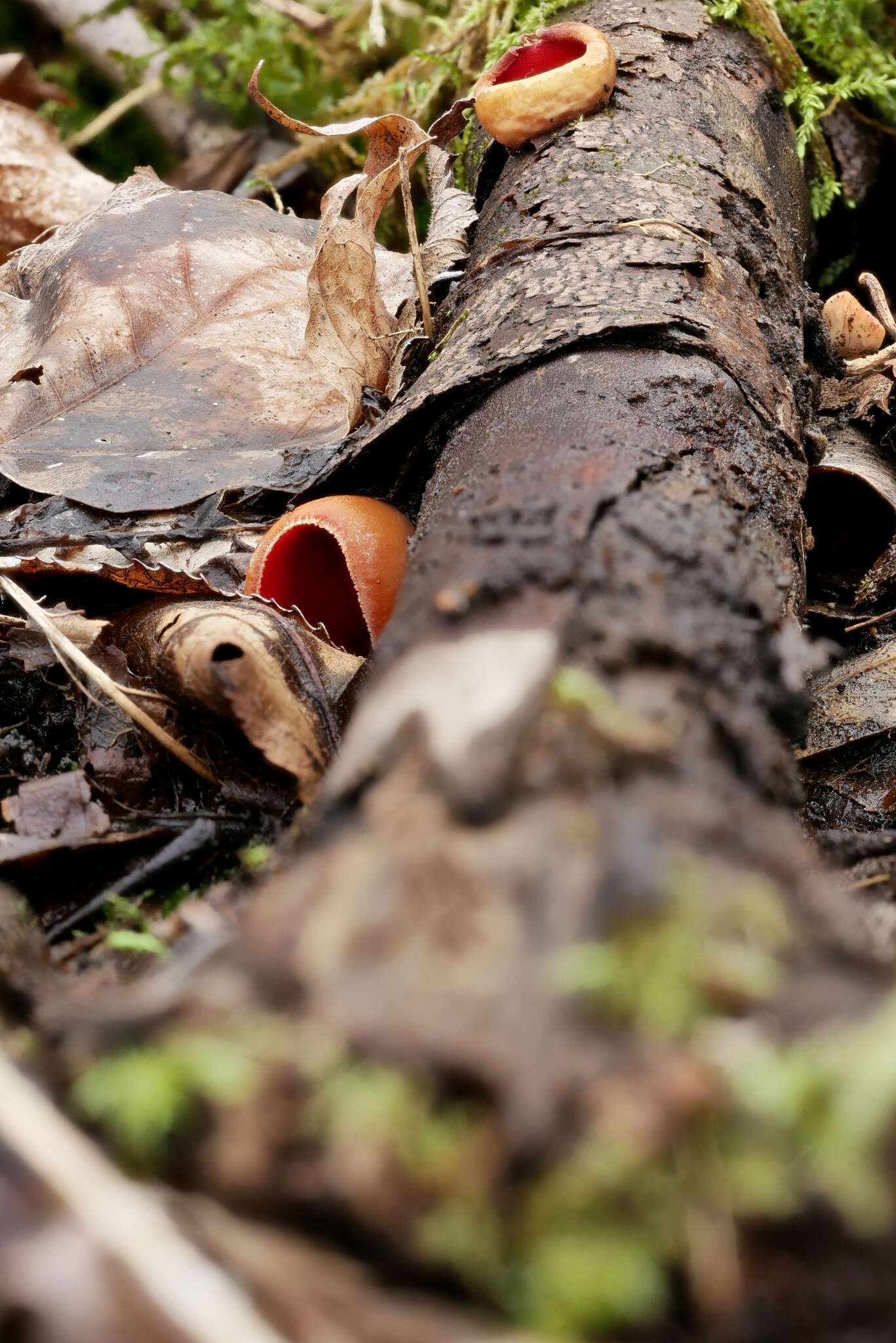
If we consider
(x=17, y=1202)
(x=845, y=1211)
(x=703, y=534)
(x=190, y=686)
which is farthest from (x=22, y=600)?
(x=845, y=1211)

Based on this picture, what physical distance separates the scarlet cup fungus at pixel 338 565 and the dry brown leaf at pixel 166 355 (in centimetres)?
19

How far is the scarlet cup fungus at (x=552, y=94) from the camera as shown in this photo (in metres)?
Answer: 2.38

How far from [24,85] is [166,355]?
230 cm

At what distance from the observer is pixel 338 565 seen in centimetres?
227

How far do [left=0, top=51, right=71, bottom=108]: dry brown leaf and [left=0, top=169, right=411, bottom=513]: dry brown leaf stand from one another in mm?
1519

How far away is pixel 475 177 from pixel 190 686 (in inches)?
68.2

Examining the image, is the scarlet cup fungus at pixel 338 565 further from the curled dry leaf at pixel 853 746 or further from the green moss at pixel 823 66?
the green moss at pixel 823 66

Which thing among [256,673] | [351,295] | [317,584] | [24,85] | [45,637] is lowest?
[317,584]

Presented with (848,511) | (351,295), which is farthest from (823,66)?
(351,295)

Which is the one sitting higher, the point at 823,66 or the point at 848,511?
the point at 823,66

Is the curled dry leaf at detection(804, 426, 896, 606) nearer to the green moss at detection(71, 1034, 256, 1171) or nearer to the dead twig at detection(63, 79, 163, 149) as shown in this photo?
the green moss at detection(71, 1034, 256, 1171)

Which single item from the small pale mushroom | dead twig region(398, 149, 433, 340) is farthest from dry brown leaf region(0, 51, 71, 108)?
the small pale mushroom

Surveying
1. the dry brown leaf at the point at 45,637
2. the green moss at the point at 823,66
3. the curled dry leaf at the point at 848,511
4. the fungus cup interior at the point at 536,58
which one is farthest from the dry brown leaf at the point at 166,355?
the green moss at the point at 823,66

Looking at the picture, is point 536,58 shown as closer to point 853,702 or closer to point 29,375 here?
point 29,375
